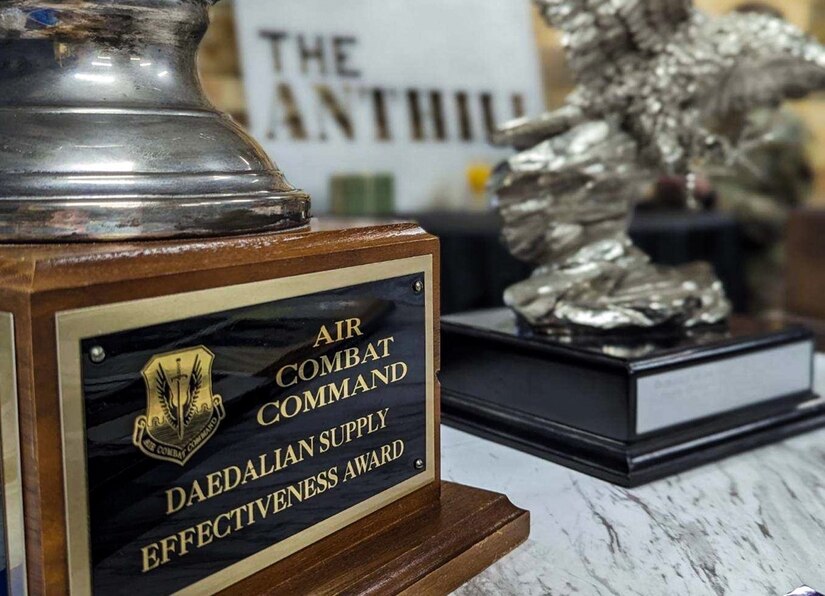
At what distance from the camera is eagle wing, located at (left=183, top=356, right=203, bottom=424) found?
0.40 metres

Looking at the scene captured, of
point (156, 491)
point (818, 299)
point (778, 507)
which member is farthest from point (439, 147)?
point (156, 491)

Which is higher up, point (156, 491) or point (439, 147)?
point (439, 147)

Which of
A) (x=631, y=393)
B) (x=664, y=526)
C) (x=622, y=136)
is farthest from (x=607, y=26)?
(x=664, y=526)

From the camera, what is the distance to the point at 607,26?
0.81m

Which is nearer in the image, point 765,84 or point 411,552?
point 411,552

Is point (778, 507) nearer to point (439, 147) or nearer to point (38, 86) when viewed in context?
point (38, 86)

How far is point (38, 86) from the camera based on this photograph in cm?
44

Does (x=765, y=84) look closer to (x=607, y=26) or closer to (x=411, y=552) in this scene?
(x=607, y=26)

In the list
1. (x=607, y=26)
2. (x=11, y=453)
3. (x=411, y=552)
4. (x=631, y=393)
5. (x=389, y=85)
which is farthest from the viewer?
(x=389, y=85)

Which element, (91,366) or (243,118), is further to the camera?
Result: (243,118)

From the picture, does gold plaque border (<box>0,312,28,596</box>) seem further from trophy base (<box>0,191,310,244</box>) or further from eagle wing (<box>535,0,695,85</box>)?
eagle wing (<box>535,0,695,85</box>)

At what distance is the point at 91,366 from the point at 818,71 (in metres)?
0.75

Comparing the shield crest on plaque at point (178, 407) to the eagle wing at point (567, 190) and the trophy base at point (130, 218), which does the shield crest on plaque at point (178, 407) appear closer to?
the trophy base at point (130, 218)

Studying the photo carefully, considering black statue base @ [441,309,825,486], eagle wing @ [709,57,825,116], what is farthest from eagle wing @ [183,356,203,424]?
eagle wing @ [709,57,825,116]
